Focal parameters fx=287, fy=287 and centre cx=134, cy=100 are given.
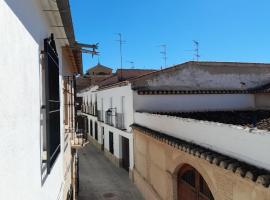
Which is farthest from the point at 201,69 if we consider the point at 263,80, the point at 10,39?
the point at 10,39

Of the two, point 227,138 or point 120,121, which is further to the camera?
point 120,121

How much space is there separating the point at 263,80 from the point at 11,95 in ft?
60.1

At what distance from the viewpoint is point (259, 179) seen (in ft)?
15.3

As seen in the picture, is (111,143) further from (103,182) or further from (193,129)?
(193,129)

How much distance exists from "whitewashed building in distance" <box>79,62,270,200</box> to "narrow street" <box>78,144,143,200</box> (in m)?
0.66

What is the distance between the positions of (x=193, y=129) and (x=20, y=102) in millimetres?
6114

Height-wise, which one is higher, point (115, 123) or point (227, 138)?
point (227, 138)

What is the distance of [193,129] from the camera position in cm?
820

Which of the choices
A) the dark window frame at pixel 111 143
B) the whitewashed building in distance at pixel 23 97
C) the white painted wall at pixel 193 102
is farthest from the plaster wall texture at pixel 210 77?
the whitewashed building in distance at pixel 23 97

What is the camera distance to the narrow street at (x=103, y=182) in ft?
44.7

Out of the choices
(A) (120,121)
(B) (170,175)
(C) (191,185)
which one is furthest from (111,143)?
A: (C) (191,185)

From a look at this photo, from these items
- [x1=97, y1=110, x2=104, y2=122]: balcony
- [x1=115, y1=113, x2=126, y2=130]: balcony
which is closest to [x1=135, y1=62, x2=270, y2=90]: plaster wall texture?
[x1=115, y1=113, x2=126, y2=130]: balcony

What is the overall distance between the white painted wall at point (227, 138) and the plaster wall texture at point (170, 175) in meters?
0.43

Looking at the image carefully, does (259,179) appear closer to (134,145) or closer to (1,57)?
(1,57)
